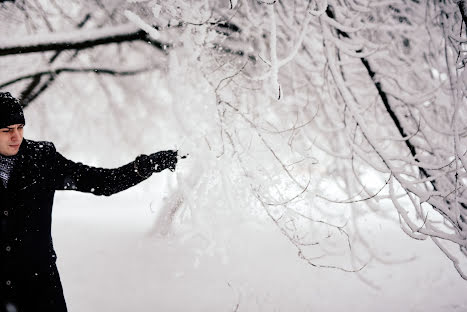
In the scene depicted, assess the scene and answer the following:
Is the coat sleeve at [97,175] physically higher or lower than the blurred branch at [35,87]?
lower

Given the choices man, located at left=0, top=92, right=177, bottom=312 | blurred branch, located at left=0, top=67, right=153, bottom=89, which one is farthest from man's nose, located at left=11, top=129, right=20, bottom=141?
blurred branch, located at left=0, top=67, right=153, bottom=89

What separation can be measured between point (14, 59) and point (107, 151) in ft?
9.36

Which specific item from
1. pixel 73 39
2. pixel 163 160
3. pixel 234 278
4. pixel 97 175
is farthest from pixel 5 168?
pixel 234 278

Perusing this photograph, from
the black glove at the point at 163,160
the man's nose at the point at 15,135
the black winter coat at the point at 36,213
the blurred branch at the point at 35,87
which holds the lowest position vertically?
the black winter coat at the point at 36,213

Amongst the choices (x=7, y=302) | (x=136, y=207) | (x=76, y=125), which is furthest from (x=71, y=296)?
(x=136, y=207)

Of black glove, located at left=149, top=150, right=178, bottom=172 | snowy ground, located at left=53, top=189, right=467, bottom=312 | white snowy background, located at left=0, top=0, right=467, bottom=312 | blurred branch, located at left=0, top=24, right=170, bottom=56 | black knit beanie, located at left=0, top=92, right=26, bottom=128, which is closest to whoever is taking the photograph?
black knit beanie, located at left=0, top=92, right=26, bottom=128

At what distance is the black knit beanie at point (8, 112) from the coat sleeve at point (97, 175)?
259 millimetres

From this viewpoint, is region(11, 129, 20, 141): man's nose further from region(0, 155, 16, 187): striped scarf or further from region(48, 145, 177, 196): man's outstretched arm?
region(48, 145, 177, 196): man's outstretched arm

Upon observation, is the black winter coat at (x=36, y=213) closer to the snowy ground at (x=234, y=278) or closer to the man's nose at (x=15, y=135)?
the man's nose at (x=15, y=135)

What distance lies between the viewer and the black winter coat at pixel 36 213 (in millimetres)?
1602

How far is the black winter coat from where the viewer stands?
160cm

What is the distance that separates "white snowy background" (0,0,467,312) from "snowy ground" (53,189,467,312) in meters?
0.02

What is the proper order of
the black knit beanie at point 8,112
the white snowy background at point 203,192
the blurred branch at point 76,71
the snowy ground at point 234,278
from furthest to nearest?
the blurred branch at point 76,71 < the snowy ground at point 234,278 < the white snowy background at point 203,192 < the black knit beanie at point 8,112

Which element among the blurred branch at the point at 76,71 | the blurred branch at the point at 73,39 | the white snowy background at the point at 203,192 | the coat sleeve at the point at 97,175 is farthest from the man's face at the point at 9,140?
the blurred branch at the point at 76,71
